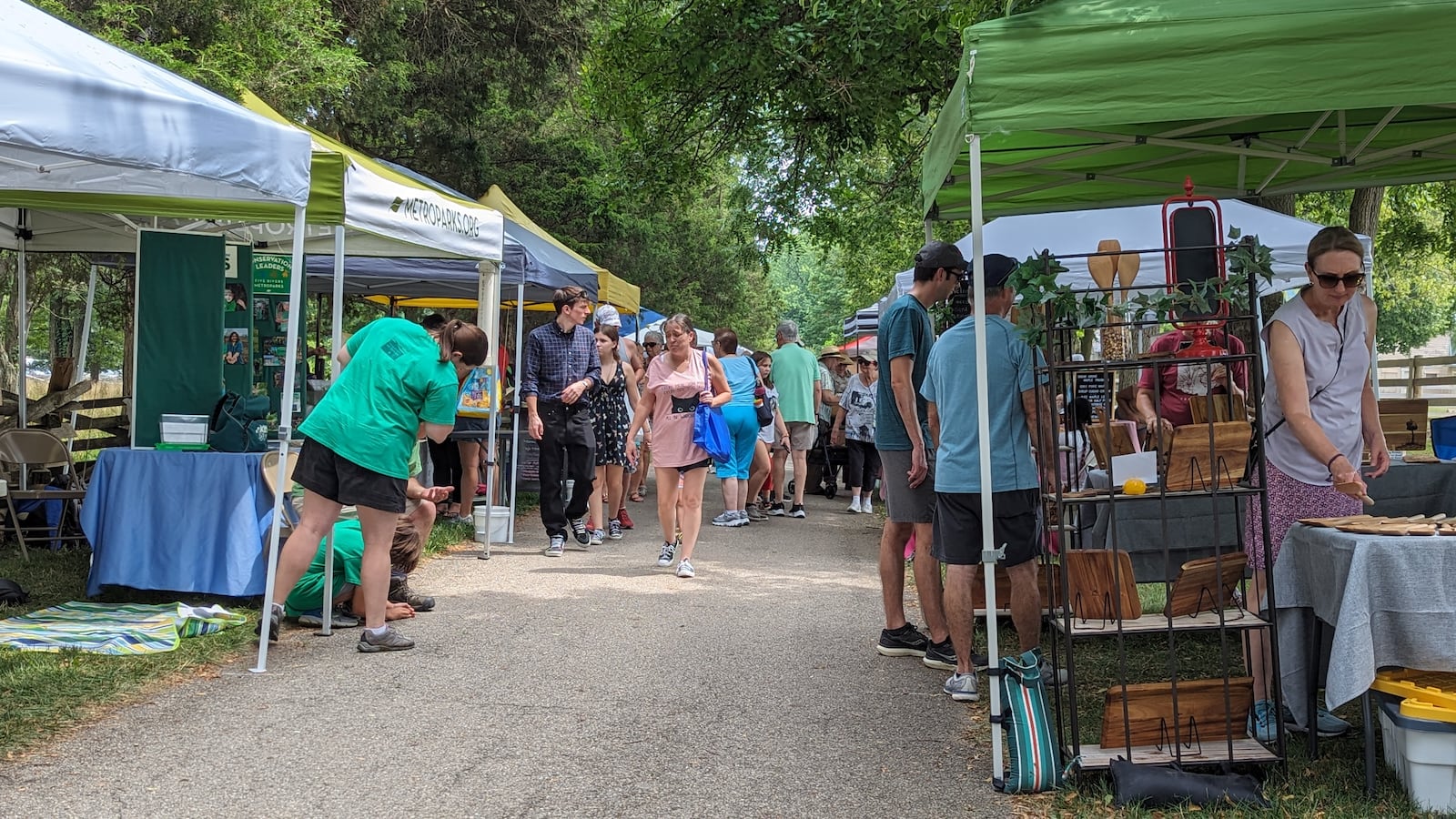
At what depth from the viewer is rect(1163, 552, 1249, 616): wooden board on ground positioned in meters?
4.29

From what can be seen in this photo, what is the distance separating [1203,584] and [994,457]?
1.00 meters

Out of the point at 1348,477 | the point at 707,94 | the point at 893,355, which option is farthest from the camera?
the point at 707,94

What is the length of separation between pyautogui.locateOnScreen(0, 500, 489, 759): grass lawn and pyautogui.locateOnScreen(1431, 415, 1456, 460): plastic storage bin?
6614mm

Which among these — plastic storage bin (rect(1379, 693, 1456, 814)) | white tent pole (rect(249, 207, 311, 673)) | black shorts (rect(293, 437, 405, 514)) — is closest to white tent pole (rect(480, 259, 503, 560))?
black shorts (rect(293, 437, 405, 514))

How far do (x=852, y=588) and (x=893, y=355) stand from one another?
293cm

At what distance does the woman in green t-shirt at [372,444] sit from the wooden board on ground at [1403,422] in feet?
26.0

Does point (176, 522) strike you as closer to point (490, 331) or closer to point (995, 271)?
point (490, 331)

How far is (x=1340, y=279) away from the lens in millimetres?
4543

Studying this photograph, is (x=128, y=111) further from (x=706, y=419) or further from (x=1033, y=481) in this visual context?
(x=706, y=419)

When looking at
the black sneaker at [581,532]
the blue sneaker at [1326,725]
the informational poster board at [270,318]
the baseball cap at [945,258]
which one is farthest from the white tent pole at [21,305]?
the blue sneaker at [1326,725]

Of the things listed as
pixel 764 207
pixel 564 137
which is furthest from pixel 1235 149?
pixel 564 137

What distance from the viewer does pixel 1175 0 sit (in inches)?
164

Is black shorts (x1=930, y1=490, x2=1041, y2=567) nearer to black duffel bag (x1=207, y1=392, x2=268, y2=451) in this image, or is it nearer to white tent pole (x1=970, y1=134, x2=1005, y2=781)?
white tent pole (x1=970, y1=134, x2=1005, y2=781)

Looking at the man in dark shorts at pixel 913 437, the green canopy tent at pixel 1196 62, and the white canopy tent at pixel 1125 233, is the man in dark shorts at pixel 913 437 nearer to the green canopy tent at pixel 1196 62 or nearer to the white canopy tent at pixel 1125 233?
the green canopy tent at pixel 1196 62
